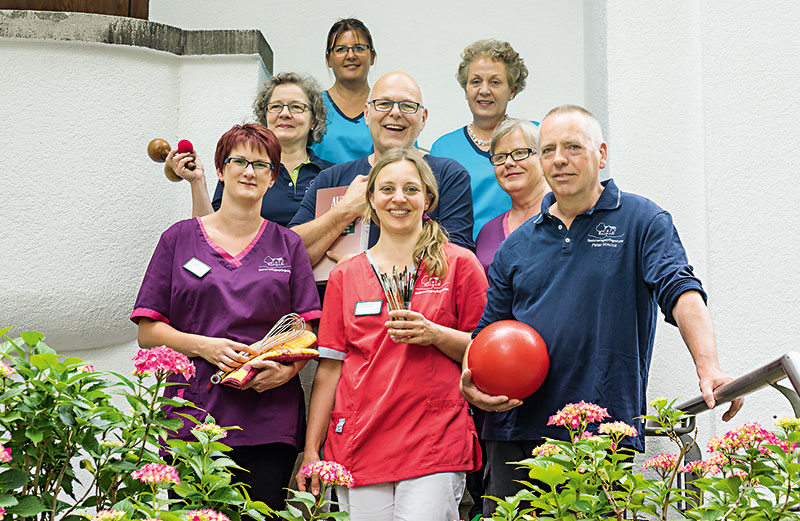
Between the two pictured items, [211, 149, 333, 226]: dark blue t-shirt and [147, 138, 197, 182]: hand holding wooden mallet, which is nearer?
[147, 138, 197, 182]: hand holding wooden mallet

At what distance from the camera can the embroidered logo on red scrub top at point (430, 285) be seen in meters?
3.47

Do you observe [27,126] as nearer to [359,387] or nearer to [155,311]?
[155,311]

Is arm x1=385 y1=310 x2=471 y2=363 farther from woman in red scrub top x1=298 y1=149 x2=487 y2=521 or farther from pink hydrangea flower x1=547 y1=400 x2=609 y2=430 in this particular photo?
pink hydrangea flower x1=547 y1=400 x2=609 y2=430

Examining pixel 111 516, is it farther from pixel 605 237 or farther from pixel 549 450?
pixel 605 237

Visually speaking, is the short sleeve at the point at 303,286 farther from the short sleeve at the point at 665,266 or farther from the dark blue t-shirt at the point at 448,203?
the short sleeve at the point at 665,266

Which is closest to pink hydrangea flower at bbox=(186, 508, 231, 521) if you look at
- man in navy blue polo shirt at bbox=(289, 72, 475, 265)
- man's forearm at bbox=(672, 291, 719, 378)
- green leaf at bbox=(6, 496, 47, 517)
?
green leaf at bbox=(6, 496, 47, 517)

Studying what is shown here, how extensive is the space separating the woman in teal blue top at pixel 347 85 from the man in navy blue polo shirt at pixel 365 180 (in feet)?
2.13

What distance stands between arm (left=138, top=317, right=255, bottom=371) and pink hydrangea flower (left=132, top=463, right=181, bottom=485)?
1.54 m

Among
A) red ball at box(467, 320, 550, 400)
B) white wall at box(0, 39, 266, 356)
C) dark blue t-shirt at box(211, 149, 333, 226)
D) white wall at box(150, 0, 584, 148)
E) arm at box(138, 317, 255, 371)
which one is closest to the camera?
red ball at box(467, 320, 550, 400)

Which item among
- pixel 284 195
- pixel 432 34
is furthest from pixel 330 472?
pixel 432 34

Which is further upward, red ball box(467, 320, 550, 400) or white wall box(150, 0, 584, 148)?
white wall box(150, 0, 584, 148)

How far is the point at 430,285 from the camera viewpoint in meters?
3.49

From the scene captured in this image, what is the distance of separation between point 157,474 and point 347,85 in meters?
3.46

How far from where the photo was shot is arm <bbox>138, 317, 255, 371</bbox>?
338 cm
